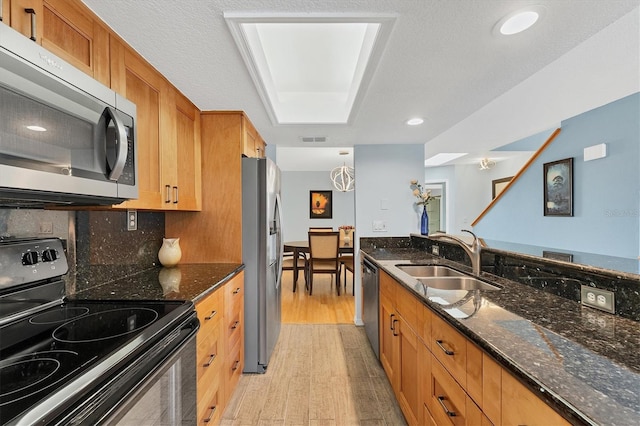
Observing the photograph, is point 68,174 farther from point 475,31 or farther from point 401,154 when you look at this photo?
point 401,154

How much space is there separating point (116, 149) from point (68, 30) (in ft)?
1.73

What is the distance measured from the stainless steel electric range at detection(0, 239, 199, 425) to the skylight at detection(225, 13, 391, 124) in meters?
1.27

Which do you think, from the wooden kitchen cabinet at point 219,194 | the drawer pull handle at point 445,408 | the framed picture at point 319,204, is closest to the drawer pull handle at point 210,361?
the wooden kitchen cabinet at point 219,194

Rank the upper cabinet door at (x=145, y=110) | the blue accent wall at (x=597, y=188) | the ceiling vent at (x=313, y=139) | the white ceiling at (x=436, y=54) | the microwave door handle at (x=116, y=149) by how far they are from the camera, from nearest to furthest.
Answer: the microwave door handle at (x=116, y=149) < the white ceiling at (x=436, y=54) < the upper cabinet door at (x=145, y=110) < the blue accent wall at (x=597, y=188) < the ceiling vent at (x=313, y=139)

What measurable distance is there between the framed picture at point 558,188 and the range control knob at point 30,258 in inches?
187

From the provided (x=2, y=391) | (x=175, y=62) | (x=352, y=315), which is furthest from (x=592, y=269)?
(x=352, y=315)

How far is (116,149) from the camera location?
1.01m

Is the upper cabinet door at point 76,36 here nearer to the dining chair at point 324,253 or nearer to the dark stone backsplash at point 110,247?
the dark stone backsplash at point 110,247

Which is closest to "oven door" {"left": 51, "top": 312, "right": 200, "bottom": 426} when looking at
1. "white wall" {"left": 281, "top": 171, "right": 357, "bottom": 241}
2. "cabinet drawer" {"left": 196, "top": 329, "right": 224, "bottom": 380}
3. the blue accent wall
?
"cabinet drawer" {"left": 196, "top": 329, "right": 224, "bottom": 380}

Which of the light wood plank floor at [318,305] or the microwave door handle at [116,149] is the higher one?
the microwave door handle at [116,149]

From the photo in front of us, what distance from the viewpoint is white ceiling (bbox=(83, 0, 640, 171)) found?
1.14 meters

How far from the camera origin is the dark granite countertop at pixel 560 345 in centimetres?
57

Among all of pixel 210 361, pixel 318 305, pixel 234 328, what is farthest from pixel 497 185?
pixel 210 361

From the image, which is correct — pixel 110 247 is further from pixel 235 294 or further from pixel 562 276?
pixel 562 276
